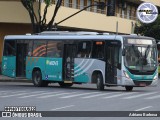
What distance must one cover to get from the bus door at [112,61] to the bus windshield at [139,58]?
497 millimetres

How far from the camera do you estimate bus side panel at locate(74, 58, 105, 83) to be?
30766 millimetres

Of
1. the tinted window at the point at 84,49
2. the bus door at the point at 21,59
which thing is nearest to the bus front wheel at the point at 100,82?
the tinted window at the point at 84,49

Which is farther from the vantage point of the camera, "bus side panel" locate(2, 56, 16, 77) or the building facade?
the building facade

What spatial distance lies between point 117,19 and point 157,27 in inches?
225

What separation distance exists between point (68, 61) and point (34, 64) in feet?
8.97

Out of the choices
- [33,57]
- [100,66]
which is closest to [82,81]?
[100,66]

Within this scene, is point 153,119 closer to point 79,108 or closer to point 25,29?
point 79,108

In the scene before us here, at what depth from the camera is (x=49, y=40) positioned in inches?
1328

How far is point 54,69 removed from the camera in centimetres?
3338

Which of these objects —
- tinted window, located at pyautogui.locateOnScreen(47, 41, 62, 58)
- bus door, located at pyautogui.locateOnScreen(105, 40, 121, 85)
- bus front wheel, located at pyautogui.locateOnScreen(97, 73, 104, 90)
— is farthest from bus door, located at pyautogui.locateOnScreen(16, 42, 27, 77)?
bus door, located at pyautogui.locateOnScreen(105, 40, 121, 85)

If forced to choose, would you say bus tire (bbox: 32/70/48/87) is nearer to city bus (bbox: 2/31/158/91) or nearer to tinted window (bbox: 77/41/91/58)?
city bus (bbox: 2/31/158/91)

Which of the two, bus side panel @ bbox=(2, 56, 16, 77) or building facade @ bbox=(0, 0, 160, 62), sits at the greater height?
building facade @ bbox=(0, 0, 160, 62)

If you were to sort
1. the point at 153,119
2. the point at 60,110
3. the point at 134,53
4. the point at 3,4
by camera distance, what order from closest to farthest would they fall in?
1. the point at 153,119
2. the point at 60,110
3. the point at 134,53
4. the point at 3,4

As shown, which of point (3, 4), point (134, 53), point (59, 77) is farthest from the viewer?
point (3, 4)
